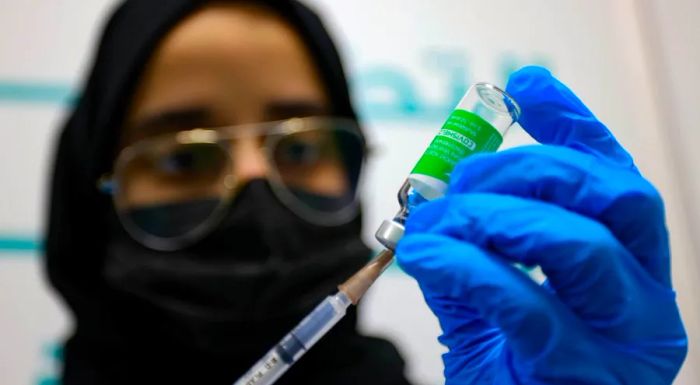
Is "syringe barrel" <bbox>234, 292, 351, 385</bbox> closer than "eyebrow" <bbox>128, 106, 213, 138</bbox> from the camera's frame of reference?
Yes

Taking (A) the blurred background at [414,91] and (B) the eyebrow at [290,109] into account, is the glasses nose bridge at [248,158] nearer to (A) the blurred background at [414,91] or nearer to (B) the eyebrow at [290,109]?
(B) the eyebrow at [290,109]

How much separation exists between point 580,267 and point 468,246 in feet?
0.30

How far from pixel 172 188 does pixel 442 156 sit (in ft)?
1.89

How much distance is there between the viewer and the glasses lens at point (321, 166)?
956 millimetres

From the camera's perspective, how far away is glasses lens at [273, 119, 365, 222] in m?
0.96

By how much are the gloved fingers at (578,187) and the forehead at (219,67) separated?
0.51 m

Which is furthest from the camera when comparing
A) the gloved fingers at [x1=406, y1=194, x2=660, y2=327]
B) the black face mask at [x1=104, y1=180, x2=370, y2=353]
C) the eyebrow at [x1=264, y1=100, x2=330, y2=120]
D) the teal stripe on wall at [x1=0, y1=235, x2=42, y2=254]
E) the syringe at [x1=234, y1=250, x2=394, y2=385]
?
the teal stripe on wall at [x1=0, y1=235, x2=42, y2=254]

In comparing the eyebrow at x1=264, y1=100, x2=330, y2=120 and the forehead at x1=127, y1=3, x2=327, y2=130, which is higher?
the forehead at x1=127, y1=3, x2=327, y2=130

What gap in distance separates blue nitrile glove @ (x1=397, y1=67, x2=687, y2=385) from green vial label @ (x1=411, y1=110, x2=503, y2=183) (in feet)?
0.05

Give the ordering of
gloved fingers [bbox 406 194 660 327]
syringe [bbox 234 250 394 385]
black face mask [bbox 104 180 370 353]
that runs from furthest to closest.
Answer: black face mask [bbox 104 180 370 353]
syringe [bbox 234 250 394 385]
gloved fingers [bbox 406 194 660 327]

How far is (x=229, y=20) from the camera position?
934mm

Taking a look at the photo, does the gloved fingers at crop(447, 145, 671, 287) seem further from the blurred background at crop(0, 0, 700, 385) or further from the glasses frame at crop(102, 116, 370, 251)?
the blurred background at crop(0, 0, 700, 385)

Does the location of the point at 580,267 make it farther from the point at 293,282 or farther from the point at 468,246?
the point at 293,282

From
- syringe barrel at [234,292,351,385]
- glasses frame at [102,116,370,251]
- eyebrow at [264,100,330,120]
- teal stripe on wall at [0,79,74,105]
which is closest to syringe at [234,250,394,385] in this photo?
syringe barrel at [234,292,351,385]
